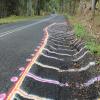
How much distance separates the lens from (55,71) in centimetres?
972

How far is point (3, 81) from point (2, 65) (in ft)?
6.41

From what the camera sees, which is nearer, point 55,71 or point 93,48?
point 55,71

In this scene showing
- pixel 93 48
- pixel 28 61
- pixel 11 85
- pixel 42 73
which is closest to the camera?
pixel 11 85

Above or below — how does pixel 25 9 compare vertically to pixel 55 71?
below

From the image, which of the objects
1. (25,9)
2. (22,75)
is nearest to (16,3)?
(25,9)

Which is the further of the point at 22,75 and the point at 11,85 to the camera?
the point at 22,75

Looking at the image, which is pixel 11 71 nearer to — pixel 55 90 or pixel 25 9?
pixel 55 90

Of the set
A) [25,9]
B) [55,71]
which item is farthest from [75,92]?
[25,9]

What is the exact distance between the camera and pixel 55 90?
770 centimetres

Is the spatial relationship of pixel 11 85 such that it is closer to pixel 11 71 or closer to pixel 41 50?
pixel 11 71

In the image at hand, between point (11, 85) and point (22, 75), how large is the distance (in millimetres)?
986

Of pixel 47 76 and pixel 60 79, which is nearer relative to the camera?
pixel 60 79

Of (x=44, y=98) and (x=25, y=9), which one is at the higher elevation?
(x=44, y=98)

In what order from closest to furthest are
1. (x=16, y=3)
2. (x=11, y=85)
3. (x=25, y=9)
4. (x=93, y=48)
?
(x=11, y=85) → (x=93, y=48) → (x=16, y=3) → (x=25, y=9)
